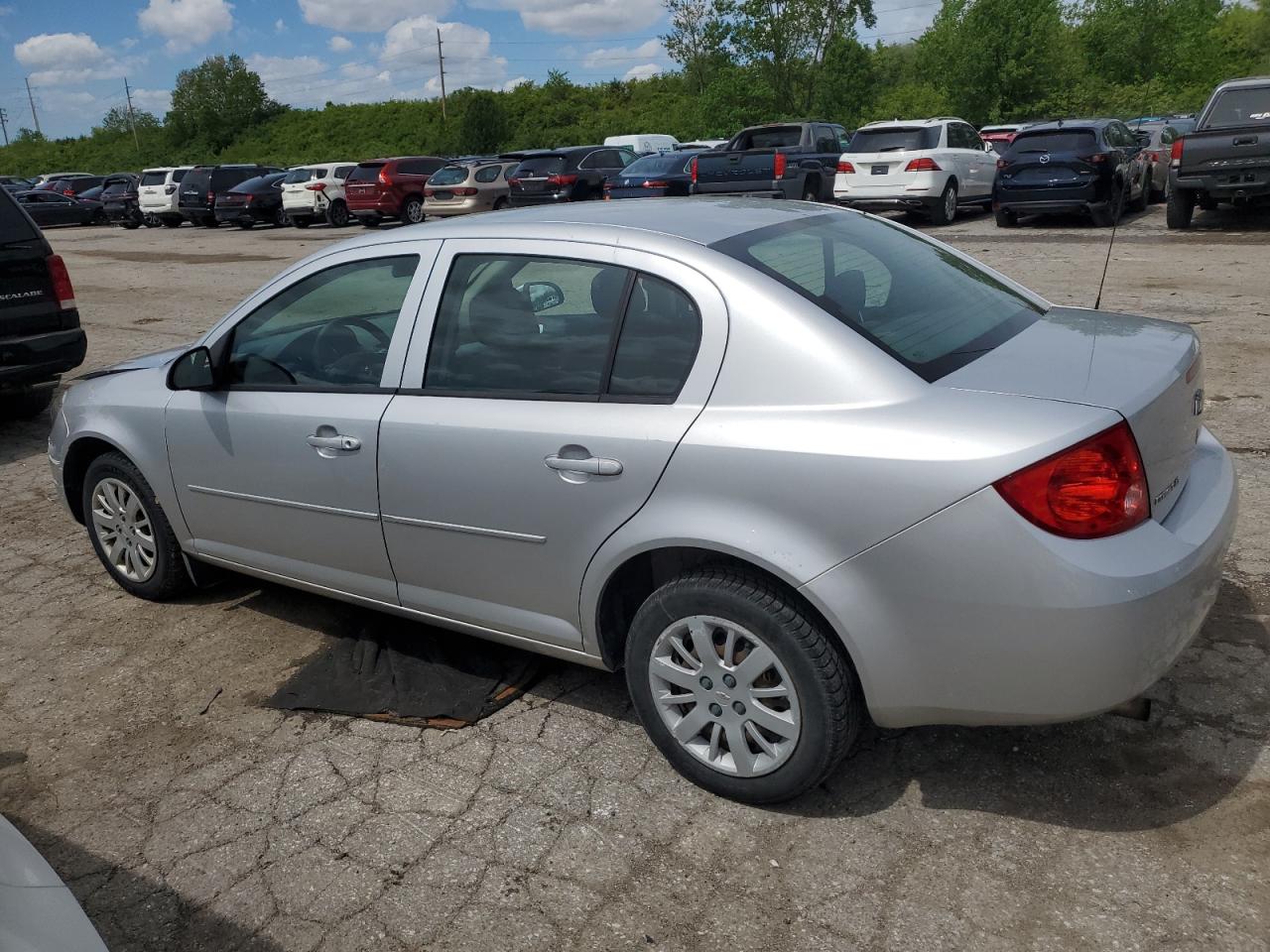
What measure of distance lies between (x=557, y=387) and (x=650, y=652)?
2.73ft

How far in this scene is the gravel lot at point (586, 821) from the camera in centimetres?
268

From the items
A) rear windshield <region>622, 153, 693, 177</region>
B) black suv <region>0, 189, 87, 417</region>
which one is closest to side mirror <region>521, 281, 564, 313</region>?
black suv <region>0, 189, 87, 417</region>

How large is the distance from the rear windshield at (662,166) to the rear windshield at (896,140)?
10.8ft

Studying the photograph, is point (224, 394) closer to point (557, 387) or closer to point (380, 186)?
point (557, 387)

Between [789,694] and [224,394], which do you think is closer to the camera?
[789,694]

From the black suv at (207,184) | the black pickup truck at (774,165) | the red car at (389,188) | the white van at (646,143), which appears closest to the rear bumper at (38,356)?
the black pickup truck at (774,165)

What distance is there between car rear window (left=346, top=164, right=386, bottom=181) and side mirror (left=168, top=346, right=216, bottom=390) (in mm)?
23841

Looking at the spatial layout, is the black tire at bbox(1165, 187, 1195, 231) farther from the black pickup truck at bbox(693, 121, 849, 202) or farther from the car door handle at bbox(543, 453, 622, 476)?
the car door handle at bbox(543, 453, 622, 476)

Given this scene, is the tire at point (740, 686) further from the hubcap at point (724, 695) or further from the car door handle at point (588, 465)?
the car door handle at point (588, 465)

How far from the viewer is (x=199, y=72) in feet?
254

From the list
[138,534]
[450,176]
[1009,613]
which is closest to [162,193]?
[450,176]

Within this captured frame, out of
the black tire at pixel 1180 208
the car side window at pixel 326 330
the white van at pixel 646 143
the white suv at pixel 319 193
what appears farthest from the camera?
the white van at pixel 646 143

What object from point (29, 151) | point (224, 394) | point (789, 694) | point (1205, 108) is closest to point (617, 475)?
point (789, 694)

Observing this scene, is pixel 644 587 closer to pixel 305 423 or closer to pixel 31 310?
pixel 305 423
